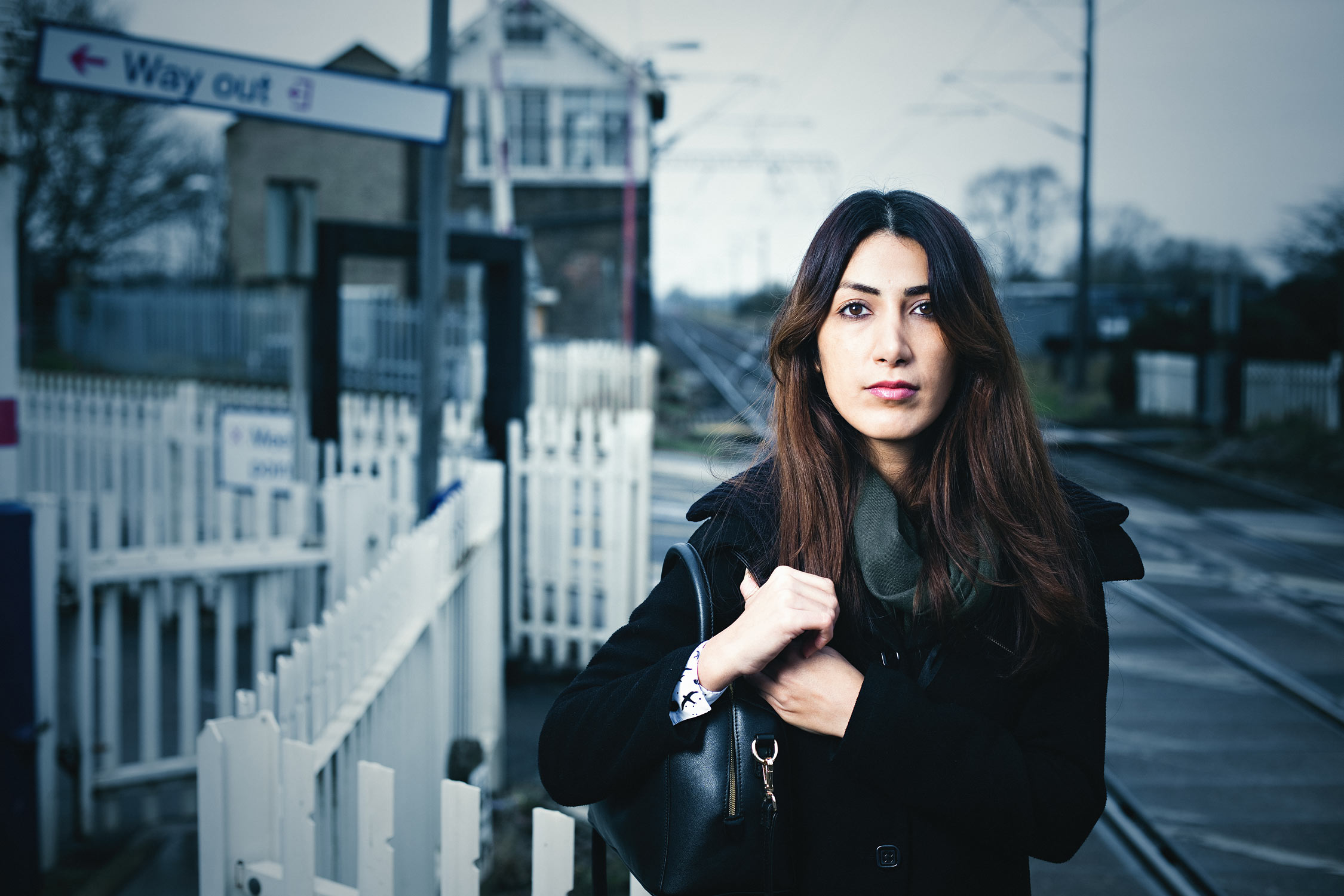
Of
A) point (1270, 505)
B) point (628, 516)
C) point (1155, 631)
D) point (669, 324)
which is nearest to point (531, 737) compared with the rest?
point (628, 516)

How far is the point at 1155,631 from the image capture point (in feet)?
23.9

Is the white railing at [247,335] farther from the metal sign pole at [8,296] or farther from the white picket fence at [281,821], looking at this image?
the white picket fence at [281,821]

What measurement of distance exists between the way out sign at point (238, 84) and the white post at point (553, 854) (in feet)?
9.73

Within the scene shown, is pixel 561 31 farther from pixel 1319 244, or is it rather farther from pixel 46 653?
pixel 46 653

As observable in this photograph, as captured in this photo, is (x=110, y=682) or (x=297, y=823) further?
(x=110, y=682)

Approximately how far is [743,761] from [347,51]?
35035mm

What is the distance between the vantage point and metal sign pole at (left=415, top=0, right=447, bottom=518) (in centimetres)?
457

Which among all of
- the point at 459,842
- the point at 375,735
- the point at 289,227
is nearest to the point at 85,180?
the point at 289,227

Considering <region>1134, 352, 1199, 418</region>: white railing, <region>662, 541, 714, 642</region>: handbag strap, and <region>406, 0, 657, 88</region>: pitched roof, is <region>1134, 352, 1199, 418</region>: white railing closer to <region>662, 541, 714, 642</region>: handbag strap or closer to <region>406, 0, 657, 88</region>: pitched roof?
<region>406, 0, 657, 88</region>: pitched roof

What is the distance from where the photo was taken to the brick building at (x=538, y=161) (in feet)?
102

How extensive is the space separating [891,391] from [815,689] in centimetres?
49

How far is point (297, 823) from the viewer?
73.0 inches

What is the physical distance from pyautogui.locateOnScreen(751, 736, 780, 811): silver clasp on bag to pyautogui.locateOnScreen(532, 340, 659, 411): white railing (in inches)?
717

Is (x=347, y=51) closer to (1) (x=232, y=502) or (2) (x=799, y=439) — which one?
(1) (x=232, y=502)
